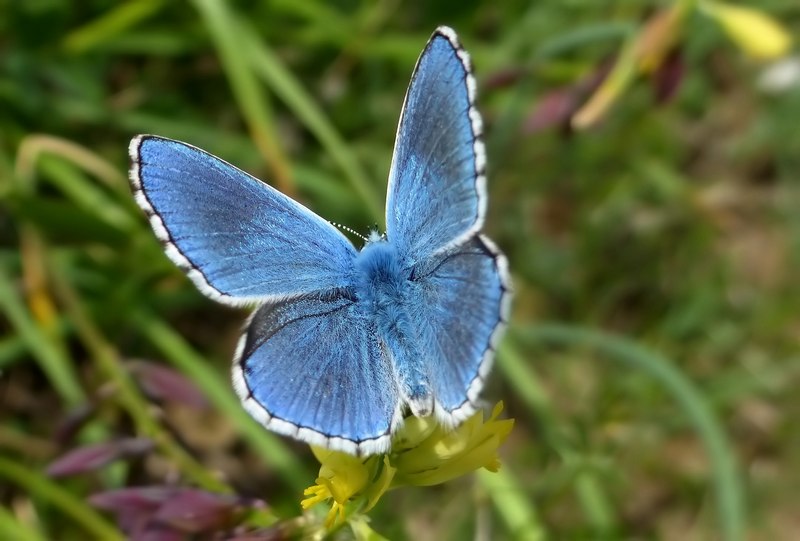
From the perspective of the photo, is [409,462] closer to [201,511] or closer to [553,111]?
[201,511]

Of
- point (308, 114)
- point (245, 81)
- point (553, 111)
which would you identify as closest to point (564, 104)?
point (553, 111)

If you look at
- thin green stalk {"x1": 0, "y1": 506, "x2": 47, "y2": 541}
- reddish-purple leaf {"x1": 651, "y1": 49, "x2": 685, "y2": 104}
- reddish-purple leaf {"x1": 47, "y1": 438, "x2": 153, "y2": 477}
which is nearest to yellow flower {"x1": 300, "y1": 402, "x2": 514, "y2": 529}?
reddish-purple leaf {"x1": 47, "y1": 438, "x2": 153, "y2": 477}

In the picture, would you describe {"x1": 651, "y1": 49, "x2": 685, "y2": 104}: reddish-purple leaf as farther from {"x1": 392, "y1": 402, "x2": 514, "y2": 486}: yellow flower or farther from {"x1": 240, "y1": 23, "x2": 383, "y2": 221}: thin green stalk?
{"x1": 392, "y1": 402, "x2": 514, "y2": 486}: yellow flower

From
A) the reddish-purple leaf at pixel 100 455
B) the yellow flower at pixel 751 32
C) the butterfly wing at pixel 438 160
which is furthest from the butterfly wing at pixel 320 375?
the yellow flower at pixel 751 32

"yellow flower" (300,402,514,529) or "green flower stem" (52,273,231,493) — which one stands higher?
"yellow flower" (300,402,514,529)

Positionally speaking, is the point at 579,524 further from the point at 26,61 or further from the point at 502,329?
the point at 26,61

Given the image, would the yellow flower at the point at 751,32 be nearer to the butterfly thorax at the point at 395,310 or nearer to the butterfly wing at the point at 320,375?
the butterfly thorax at the point at 395,310

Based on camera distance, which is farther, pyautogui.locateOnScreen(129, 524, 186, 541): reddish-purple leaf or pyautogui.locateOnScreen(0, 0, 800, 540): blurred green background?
pyautogui.locateOnScreen(0, 0, 800, 540): blurred green background
